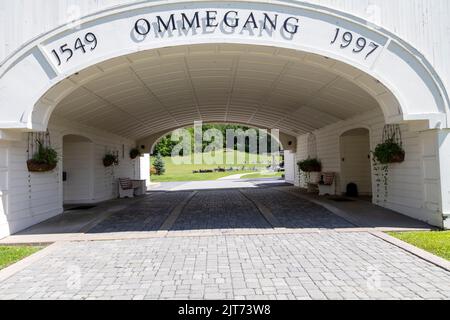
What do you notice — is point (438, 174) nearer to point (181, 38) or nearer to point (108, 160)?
point (181, 38)

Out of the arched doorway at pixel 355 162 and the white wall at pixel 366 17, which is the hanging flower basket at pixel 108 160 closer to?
the white wall at pixel 366 17

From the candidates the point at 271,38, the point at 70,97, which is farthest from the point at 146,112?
the point at 271,38

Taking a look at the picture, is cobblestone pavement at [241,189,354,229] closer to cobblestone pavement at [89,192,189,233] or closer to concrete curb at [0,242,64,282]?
cobblestone pavement at [89,192,189,233]

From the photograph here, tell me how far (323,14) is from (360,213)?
496cm

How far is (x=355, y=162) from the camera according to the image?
13203 mm

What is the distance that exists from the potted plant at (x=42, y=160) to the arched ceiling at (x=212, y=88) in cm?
137

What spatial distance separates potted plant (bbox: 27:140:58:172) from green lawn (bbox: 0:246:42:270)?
2442 mm

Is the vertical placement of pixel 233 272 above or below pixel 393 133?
below

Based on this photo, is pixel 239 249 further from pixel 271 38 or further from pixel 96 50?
pixel 96 50

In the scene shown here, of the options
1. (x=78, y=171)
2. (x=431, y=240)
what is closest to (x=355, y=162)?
(x=431, y=240)

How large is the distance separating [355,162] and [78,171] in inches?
410
